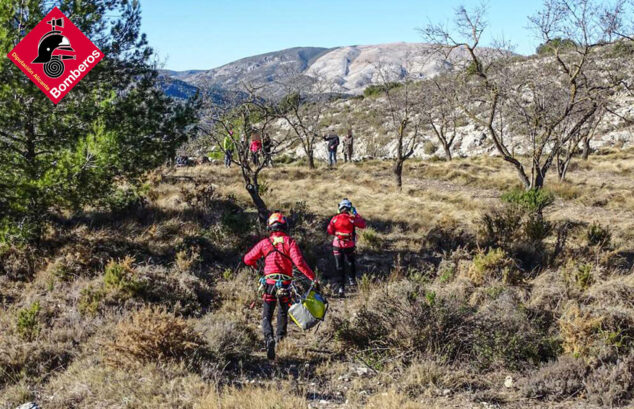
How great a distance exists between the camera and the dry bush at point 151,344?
5.38 metres

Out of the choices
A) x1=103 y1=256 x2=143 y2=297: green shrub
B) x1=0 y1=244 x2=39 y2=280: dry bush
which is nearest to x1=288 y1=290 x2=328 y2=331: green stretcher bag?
x1=103 y1=256 x2=143 y2=297: green shrub

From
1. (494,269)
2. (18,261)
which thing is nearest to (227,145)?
(18,261)

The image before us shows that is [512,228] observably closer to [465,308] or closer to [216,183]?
[465,308]

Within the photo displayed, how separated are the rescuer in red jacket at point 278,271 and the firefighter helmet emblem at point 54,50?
16.1 feet

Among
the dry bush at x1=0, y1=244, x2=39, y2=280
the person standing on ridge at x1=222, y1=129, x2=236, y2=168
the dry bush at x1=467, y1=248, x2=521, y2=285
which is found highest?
the person standing on ridge at x1=222, y1=129, x2=236, y2=168

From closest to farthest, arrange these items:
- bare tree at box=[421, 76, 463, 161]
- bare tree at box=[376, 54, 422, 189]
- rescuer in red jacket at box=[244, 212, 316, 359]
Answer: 1. rescuer in red jacket at box=[244, 212, 316, 359]
2. bare tree at box=[376, 54, 422, 189]
3. bare tree at box=[421, 76, 463, 161]

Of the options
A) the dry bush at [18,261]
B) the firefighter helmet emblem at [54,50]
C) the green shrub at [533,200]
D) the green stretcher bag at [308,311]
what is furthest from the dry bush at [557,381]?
the firefighter helmet emblem at [54,50]

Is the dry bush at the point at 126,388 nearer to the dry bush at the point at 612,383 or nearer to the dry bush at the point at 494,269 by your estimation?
the dry bush at the point at 612,383

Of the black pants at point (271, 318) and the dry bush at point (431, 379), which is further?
the black pants at point (271, 318)

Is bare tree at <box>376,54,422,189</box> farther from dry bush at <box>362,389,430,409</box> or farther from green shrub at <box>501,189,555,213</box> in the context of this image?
dry bush at <box>362,389,430,409</box>

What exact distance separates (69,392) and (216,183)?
10289 millimetres

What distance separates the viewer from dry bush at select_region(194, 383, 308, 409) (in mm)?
4371

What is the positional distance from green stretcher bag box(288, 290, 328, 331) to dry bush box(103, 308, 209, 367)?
48.2 inches

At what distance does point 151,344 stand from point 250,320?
195cm
